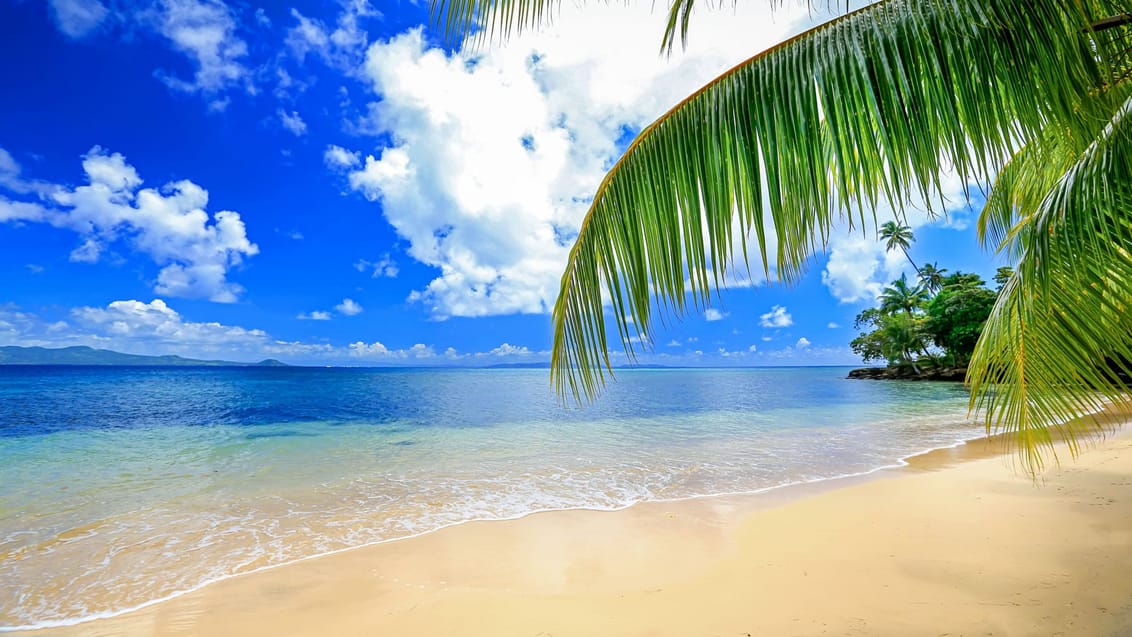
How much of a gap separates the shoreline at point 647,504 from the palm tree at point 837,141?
4.04 meters

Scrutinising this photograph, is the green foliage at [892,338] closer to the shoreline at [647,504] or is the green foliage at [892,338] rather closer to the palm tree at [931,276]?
the palm tree at [931,276]

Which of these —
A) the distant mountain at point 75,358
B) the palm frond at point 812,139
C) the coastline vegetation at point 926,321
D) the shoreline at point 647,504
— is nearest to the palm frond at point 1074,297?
the palm frond at point 812,139

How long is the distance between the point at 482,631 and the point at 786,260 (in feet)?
9.18

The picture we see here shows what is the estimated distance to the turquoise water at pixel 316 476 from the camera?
15.8 feet

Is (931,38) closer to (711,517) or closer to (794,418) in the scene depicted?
(711,517)

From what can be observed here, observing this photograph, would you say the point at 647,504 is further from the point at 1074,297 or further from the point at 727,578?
the point at 1074,297

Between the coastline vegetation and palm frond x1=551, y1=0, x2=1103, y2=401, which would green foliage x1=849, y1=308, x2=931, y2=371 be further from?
palm frond x1=551, y1=0, x2=1103, y2=401

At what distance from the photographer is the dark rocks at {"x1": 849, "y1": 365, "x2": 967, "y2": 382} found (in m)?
37.5

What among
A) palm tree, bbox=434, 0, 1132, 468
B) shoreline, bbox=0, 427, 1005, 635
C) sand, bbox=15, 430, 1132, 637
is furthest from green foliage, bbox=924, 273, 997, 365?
palm tree, bbox=434, 0, 1132, 468

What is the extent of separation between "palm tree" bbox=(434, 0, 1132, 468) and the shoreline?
4.04m

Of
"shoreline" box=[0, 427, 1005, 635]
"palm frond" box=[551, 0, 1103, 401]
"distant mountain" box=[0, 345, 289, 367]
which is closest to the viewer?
"palm frond" box=[551, 0, 1103, 401]

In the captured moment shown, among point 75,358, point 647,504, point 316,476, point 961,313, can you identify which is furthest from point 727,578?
point 75,358

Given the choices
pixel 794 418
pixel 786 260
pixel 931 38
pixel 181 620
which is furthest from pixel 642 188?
pixel 794 418

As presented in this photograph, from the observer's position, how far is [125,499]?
23.7 feet
